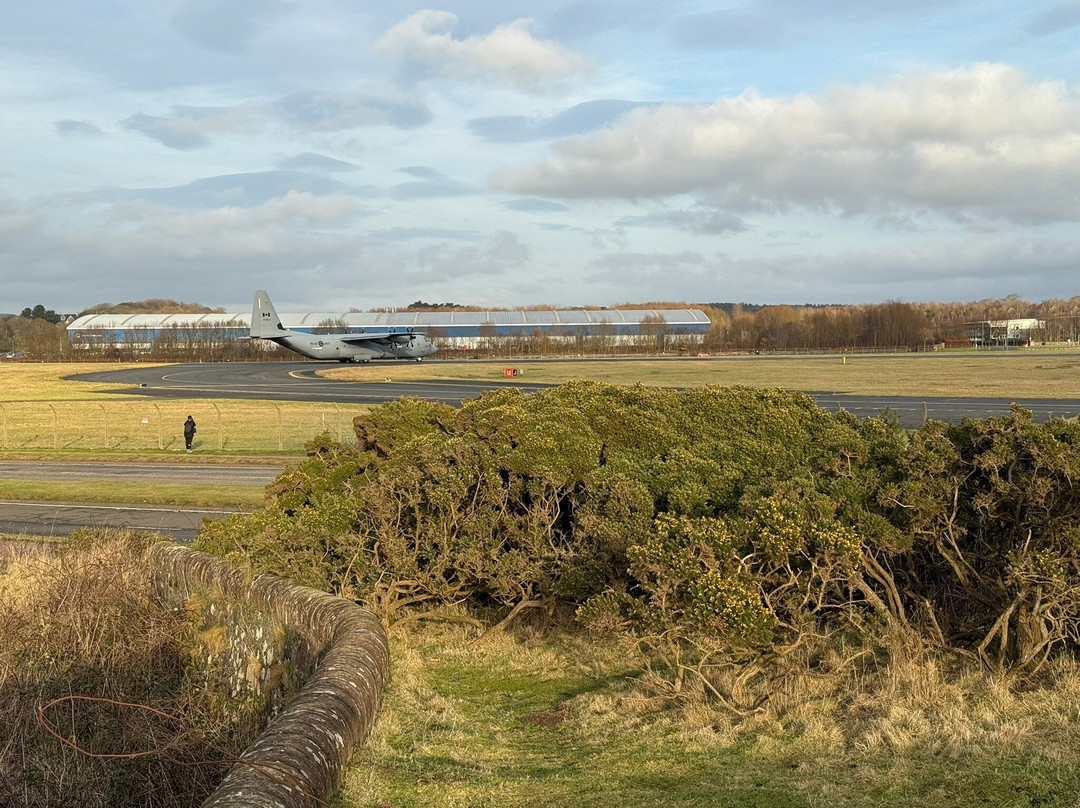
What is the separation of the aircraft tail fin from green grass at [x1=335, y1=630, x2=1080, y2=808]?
327 ft

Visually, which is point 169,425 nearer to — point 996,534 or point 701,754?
point 996,534

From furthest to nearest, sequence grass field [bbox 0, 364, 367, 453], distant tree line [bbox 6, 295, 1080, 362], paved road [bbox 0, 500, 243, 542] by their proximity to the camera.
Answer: distant tree line [bbox 6, 295, 1080, 362] → grass field [bbox 0, 364, 367, 453] → paved road [bbox 0, 500, 243, 542]

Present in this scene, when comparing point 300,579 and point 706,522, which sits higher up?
point 706,522

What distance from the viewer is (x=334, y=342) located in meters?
105

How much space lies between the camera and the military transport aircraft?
105 metres

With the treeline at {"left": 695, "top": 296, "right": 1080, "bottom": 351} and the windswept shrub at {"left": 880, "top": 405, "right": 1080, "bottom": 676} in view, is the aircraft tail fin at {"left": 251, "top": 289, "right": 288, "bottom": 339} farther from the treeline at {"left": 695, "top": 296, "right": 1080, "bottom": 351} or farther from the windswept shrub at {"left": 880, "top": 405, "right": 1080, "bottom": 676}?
the windswept shrub at {"left": 880, "top": 405, "right": 1080, "bottom": 676}

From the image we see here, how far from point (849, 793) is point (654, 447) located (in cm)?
732

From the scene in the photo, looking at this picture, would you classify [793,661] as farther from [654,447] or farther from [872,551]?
[654,447]

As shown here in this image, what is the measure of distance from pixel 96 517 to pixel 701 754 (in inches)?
931

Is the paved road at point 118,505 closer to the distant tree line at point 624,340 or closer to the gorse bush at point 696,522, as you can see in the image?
the gorse bush at point 696,522

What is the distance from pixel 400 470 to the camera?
46.0 feet

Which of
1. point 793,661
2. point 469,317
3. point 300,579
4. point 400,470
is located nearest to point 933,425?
point 793,661

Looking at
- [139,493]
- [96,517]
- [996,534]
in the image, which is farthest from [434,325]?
[996,534]

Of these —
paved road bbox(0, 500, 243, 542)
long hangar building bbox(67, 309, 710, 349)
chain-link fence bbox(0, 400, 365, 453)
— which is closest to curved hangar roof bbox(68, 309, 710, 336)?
long hangar building bbox(67, 309, 710, 349)
